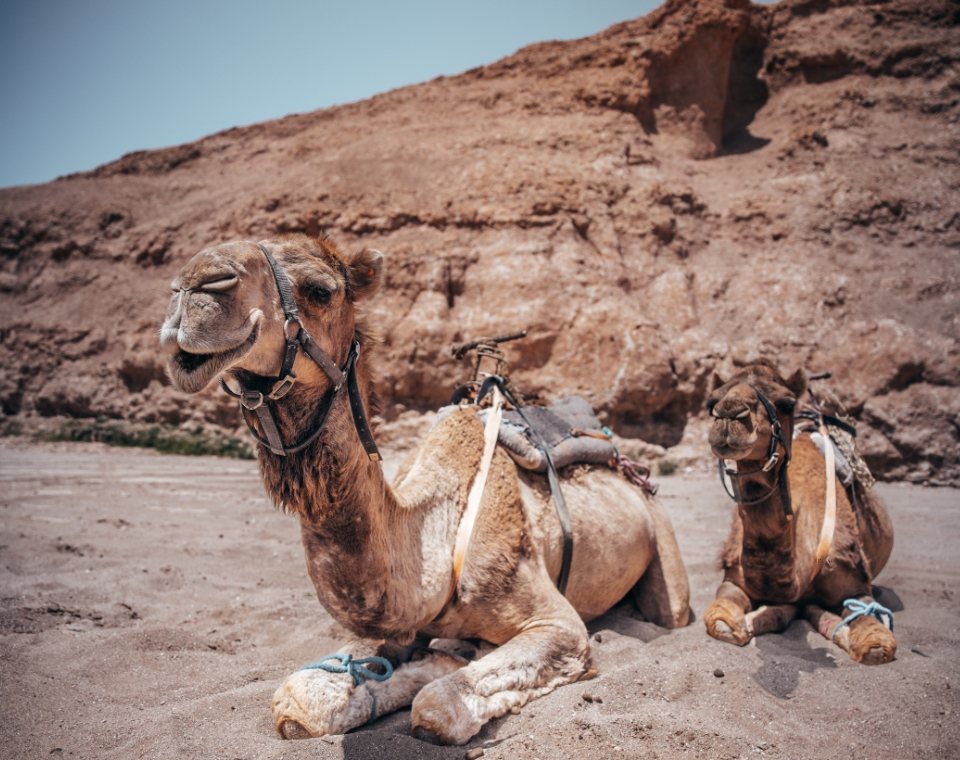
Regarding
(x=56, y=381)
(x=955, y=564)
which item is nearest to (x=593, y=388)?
(x=955, y=564)

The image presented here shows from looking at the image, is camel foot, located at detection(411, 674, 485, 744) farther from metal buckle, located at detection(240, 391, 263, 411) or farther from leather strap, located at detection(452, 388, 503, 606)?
metal buckle, located at detection(240, 391, 263, 411)

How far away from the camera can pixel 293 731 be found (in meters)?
2.33

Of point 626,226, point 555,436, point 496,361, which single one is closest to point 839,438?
point 555,436

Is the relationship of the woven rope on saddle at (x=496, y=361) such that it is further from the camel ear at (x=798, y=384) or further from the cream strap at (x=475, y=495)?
the camel ear at (x=798, y=384)

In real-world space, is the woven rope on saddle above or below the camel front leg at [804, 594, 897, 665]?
above

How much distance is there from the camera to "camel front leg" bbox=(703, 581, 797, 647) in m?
3.47

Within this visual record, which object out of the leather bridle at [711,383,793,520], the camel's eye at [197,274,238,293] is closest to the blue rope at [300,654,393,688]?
the camel's eye at [197,274,238,293]

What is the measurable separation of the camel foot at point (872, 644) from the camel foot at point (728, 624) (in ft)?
1.66

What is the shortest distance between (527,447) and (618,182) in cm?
1284

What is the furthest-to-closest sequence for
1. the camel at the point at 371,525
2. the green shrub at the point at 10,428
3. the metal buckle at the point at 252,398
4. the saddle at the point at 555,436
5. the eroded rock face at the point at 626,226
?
the green shrub at the point at 10,428, the eroded rock face at the point at 626,226, the saddle at the point at 555,436, the metal buckle at the point at 252,398, the camel at the point at 371,525

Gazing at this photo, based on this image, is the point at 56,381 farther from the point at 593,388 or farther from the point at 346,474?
the point at 346,474

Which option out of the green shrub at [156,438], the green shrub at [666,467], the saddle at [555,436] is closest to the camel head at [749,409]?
the saddle at [555,436]

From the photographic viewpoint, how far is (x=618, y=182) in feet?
48.6

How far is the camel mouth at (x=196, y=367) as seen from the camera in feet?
5.68
